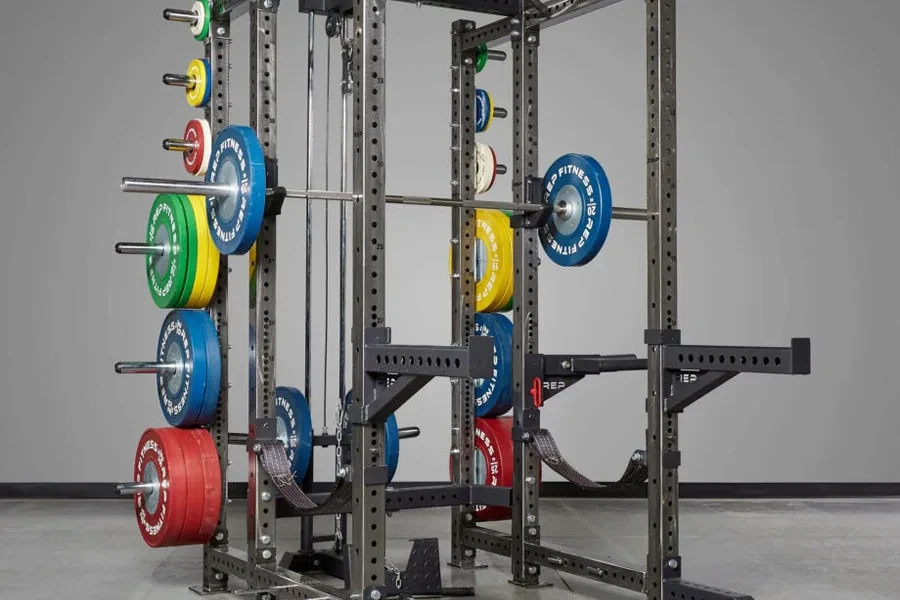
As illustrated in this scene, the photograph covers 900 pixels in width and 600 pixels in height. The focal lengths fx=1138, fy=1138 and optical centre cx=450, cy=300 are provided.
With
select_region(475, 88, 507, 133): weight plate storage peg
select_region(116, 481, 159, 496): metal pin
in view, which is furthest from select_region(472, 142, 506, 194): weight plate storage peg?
select_region(116, 481, 159, 496): metal pin

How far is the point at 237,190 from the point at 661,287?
1477mm

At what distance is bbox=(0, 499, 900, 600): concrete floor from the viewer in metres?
4.44

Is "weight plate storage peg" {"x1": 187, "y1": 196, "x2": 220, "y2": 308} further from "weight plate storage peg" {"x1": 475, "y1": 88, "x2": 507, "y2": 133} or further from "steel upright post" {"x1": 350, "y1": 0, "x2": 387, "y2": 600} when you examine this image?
"weight plate storage peg" {"x1": 475, "y1": 88, "x2": 507, "y2": 133}

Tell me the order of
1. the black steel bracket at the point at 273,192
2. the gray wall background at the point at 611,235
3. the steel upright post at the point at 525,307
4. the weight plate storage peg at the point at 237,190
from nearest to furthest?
the weight plate storage peg at the point at 237,190 < the black steel bracket at the point at 273,192 < the steel upright post at the point at 525,307 < the gray wall background at the point at 611,235

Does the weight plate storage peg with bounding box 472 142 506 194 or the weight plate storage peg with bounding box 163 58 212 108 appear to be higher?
the weight plate storage peg with bounding box 163 58 212 108

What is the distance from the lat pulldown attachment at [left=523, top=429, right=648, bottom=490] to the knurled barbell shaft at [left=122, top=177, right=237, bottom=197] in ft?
5.24

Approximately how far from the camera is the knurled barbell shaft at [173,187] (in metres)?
3.51

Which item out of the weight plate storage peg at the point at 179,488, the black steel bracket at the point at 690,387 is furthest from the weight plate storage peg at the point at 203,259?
the black steel bracket at the point at 690,387

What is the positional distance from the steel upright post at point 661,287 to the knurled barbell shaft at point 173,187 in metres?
1.47

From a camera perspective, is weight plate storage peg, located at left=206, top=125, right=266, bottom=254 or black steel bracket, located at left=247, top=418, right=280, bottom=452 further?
black steel bracket, located at left=247, top=418, right=280, bottom=452

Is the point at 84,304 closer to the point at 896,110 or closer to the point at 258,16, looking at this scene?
the point at 258,16

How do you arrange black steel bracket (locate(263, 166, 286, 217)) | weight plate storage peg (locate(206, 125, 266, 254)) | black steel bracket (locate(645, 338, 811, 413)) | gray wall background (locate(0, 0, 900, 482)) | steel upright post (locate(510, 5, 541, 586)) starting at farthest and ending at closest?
1. gray wall background (locate(0, 0, 900, 482))
2. steel upright post (locate(510, 5, 541, 586))
3. black steel bracket (locate(263, 166, 286, 217))
4. weight plate storage peg (locate(206, 125, 266, 254))
5. black steel bracket (locate(645, 338, 811, 413))

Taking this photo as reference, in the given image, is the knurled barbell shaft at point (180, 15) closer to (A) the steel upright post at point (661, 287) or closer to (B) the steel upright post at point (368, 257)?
(B) the steel upright post at point (368, 257)

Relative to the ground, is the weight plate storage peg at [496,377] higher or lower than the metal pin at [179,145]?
lower
